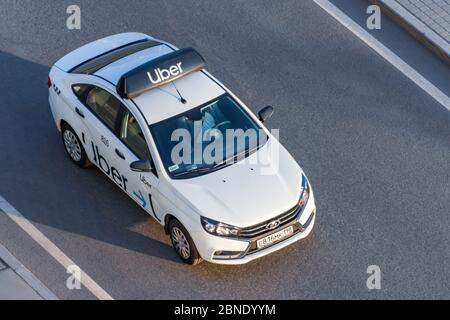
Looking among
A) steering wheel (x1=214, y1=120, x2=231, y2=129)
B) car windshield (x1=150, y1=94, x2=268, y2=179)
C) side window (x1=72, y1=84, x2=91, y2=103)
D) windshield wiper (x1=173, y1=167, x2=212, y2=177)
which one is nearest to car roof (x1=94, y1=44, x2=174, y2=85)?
side window (x1=72, y1=84, x2=91, y2=103)

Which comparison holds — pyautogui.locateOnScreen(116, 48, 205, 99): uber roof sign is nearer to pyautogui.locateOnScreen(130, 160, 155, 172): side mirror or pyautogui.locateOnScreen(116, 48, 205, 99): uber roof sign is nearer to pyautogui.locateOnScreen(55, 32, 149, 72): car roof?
pyautogui.locateOnScreen(130, 160, 155, 172): side mirror

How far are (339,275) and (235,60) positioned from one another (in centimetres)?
466

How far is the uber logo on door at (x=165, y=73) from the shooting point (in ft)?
41.3

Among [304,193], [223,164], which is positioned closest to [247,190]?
[223,164]

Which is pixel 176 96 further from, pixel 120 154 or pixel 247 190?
pixel 247 190

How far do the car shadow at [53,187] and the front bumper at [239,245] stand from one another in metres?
0.74

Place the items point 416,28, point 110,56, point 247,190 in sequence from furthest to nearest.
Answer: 1. point 416,28
2. point 110,56
3. point 247,190

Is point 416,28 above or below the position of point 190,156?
below

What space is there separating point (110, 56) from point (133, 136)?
5.57 feet

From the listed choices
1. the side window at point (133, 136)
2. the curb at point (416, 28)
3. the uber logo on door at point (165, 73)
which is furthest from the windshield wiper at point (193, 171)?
the curb at point (416, 28)

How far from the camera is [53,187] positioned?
44.3ft

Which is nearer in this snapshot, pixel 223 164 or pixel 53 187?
pixel 223 164

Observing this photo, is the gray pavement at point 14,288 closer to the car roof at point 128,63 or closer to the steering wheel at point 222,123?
the car roof at point 128,63

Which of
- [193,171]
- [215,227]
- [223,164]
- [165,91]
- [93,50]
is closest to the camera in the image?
[215,227]
